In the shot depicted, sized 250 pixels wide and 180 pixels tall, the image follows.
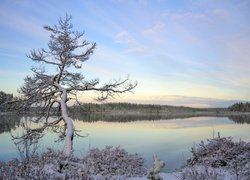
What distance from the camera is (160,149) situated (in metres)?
29.3

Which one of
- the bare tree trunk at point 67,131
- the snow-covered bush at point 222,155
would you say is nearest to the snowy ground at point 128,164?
the snow-covered bush at point 222,155

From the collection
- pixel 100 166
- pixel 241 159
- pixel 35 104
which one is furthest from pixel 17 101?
pixel 241 159

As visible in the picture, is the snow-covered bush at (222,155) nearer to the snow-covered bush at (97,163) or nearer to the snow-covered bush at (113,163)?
the snow-covered bush at (113,163)

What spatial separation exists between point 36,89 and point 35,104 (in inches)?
38.0

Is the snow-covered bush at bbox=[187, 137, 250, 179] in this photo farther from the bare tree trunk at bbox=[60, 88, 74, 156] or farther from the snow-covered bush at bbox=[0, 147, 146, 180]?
the bare tree trunk at bbox=[60, 88, 74, 156]

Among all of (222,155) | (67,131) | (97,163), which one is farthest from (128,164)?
(222,155)

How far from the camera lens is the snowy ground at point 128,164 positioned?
10008 mm

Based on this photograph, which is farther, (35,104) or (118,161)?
A: (35,104)

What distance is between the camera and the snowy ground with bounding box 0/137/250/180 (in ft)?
32.8

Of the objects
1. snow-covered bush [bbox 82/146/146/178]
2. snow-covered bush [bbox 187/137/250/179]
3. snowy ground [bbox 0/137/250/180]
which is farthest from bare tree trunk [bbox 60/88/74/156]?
snow-covered bush [bbox 187/137/250/179]

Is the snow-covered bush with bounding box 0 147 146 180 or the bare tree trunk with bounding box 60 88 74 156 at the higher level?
the bare tree trunk with bounding box 60 88 74 156

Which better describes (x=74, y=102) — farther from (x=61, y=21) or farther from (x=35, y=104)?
(x=61, y=21)

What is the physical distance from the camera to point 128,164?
41.7 feet

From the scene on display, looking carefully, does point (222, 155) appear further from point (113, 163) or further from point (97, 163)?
point (97, 163)
